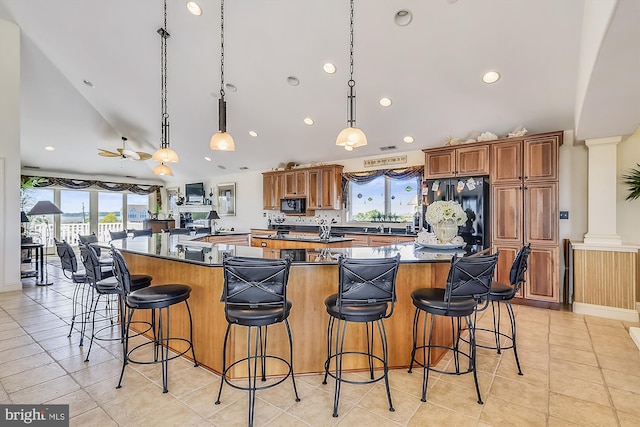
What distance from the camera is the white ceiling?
3.06 m

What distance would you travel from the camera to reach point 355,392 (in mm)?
2307

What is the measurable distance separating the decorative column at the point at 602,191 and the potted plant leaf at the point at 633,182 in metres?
0.34

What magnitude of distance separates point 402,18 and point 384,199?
3.72 metres

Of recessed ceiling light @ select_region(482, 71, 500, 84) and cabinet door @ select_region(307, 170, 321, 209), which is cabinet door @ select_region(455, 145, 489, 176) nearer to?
recessed ceiling light @ select_region(482, 71, 500, 84)

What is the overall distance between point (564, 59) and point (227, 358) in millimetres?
4471

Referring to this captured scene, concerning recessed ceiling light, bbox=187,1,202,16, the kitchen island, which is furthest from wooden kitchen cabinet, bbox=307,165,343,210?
the kitchen island

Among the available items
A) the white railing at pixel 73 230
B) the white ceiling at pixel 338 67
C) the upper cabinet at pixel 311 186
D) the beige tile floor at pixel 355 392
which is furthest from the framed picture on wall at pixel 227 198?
the beige tile floor at pixel 355 392

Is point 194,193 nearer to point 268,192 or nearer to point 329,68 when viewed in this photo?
point 268,192

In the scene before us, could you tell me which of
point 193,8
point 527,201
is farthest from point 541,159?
point 193,8

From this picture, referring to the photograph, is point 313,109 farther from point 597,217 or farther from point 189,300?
point 597,217

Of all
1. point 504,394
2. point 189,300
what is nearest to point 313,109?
point 189,300

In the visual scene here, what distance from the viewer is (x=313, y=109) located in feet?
17.6

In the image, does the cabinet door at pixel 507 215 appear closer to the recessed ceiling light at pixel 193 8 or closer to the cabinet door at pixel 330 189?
the cabinet door at pixel 330 189

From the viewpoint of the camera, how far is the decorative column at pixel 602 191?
398cm
